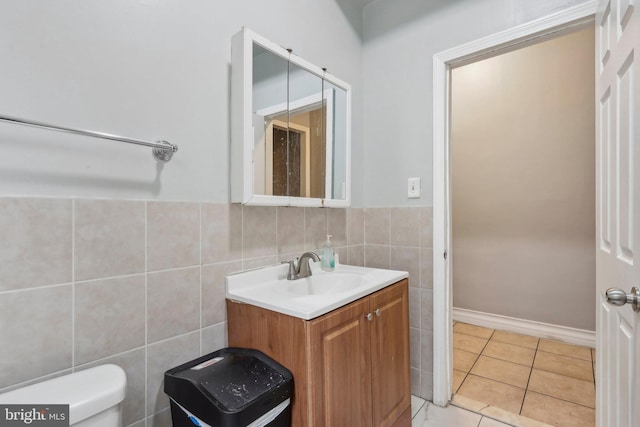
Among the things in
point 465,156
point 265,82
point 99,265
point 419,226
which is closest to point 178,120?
point 265,82

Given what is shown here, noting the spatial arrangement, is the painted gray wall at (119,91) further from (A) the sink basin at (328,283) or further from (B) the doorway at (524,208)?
(B) the doorway at (524,208)

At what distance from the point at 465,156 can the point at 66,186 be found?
2970mm

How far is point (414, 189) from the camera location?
1.81 m

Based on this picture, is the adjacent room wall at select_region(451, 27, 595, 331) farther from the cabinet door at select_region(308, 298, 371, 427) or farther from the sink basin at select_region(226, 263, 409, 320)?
the cabinet door at select_region(308, 298, 371, 427)

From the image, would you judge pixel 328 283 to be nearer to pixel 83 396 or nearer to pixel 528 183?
pixel 83 396

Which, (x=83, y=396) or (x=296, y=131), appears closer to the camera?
(x=83, y=396)

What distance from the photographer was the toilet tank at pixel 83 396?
71 cm

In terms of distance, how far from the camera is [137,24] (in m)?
1.03

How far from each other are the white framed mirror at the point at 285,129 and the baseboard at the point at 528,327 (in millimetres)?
→ 2008

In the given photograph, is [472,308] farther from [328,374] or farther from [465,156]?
[328,374]

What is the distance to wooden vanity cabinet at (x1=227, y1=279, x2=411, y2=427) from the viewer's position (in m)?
1.00

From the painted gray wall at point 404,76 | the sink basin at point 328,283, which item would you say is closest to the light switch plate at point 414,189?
the painted gray wall at point 404,76

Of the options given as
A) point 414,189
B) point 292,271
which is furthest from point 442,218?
point 292,271

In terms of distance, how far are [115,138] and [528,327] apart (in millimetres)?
3186
